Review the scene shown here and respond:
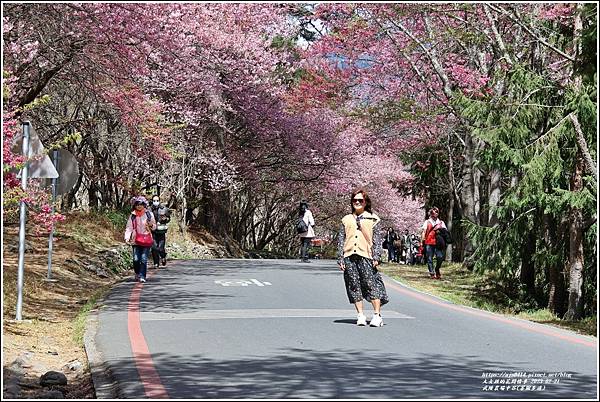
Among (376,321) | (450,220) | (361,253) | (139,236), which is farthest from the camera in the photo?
(450,220)

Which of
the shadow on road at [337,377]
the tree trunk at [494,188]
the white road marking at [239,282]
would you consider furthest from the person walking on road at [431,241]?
the shadow on road at [337,377]

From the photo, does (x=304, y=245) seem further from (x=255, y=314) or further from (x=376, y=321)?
(x=376, y=321)

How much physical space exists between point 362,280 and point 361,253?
1.34 ft

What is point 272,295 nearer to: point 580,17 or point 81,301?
point 81,301

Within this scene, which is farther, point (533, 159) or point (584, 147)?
point (533, 159)

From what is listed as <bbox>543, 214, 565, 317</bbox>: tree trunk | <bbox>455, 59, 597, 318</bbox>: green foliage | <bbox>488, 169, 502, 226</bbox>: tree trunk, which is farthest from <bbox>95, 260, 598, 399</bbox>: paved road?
<bbox>488, 169, 502, 226</bbox>: tree trunk

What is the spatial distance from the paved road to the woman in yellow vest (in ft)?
1.58

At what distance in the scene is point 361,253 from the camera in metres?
13.6

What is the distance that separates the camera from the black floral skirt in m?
13.5

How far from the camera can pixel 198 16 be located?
22734mm

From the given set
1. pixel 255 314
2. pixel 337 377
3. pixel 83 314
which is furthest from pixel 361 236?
pixel 337 377

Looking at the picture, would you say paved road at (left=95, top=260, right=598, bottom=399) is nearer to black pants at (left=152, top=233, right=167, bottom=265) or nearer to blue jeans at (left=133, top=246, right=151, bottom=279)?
blue jeans at (left=133, top=246, right=151, bottom=279)

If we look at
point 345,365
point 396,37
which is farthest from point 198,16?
point 345,365

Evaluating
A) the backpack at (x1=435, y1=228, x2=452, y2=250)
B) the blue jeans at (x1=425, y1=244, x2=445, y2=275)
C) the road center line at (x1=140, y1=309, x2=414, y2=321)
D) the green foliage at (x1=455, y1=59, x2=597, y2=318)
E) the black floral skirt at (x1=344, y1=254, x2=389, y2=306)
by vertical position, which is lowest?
the road center line at (x1=140, y1=309, x2=414, y2=321)
